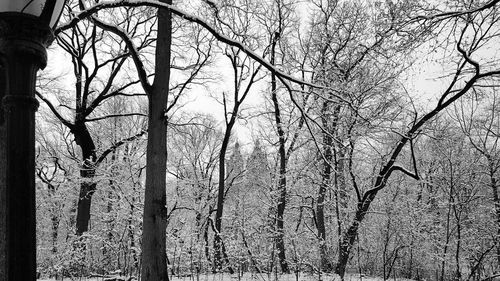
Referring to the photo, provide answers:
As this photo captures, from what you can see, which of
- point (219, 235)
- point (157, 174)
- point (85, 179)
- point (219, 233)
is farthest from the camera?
point (85, 179)

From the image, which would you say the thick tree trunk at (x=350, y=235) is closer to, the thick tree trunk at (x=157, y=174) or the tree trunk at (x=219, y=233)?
the tree trunk at (x=219, y=233)

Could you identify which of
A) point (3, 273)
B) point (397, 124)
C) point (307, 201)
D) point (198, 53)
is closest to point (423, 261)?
point (307, 201)

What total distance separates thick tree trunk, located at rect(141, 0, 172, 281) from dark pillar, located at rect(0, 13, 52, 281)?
17.1 ft

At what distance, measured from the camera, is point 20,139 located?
172cm

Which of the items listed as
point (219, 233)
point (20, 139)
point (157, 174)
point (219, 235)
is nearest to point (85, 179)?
point (219, 233)

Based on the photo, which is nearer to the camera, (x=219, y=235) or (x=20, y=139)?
(x=20, y=139)

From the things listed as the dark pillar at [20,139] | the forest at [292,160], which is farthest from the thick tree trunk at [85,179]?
the dark pillar at [20,139]

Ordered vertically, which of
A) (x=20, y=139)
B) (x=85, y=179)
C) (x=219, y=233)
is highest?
(x=20, y=139)

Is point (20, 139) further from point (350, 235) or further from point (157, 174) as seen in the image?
point (350, 235)

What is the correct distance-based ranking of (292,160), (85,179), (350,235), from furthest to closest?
(292,160)
(85,179)
(350,235)

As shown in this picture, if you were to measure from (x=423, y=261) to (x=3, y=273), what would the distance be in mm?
16770

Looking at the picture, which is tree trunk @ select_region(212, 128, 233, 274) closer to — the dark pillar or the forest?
the forest

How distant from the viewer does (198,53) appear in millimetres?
16094

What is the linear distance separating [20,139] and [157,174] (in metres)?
5.48
